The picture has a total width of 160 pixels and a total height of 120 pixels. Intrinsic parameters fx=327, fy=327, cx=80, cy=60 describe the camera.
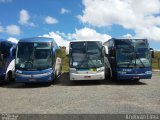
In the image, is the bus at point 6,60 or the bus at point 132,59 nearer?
the bus at point 132,59

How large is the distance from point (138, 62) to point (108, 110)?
32.1 ft

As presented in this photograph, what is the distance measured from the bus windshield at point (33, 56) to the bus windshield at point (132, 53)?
14.5ft

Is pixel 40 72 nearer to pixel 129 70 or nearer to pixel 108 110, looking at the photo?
pixel 129 70

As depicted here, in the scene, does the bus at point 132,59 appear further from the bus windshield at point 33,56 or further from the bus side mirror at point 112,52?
the bus windshield at point 33,56

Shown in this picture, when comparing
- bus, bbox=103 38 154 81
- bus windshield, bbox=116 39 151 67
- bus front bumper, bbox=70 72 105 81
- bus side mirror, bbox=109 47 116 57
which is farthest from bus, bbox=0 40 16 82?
bus windshield, bbox=116 39 151 67

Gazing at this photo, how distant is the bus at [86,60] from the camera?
65.8ft

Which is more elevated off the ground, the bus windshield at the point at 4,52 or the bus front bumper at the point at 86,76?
the bus windshield at the point at 4,52

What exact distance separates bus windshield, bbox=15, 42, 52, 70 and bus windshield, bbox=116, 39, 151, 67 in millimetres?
4410

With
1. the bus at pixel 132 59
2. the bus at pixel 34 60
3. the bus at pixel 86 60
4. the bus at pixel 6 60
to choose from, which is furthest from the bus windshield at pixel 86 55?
the bus at pixel 6 60

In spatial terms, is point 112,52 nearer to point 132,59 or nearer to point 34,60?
point 132,59

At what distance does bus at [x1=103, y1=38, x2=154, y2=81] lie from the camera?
20.2 meters

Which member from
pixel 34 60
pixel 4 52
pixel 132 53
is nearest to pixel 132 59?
pixel 132 53

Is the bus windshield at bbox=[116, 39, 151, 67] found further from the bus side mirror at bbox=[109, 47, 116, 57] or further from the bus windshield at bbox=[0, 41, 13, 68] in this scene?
the bus windshield at bbox=[0, 41, 13, 68]

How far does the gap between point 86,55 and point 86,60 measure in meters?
0.34
